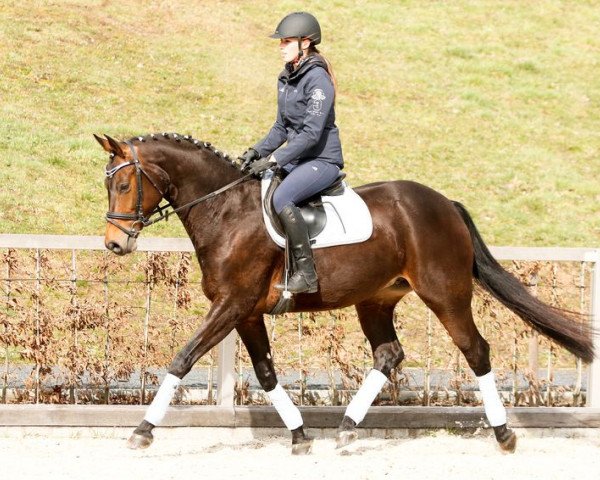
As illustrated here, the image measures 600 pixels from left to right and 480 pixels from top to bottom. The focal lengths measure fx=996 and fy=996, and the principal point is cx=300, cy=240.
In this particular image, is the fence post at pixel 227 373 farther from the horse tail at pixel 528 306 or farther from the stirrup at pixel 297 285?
the horse tail at pixel 528 306

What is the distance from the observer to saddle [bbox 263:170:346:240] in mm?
7090

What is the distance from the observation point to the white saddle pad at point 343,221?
7223 millimetres

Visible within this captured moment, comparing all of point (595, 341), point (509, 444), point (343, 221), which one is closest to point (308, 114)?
point (343, 221)

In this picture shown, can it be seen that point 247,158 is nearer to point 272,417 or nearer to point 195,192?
point 195,192

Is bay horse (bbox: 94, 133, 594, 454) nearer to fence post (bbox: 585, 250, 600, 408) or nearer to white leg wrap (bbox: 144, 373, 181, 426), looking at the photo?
white leg wrap (bbox: 144, 373, 181, 426)

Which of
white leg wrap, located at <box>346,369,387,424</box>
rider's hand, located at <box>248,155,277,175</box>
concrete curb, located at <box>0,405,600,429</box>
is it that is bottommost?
concrete curb, located at <box>0,405,600,429</box>

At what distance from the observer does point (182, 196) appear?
7.08 metres

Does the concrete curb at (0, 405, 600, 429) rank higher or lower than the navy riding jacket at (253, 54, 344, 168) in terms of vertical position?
lower

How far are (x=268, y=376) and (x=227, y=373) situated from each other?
769mm

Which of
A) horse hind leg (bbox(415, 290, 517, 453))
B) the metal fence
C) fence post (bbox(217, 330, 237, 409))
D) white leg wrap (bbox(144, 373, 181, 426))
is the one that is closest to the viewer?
white leg wrap (bbox(144, 373, 181, 426))

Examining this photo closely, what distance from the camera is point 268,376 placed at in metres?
7.40

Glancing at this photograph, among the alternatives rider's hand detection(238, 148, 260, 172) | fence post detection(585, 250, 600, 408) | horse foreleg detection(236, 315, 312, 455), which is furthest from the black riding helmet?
fence post detection(585, 250, 600, 408)

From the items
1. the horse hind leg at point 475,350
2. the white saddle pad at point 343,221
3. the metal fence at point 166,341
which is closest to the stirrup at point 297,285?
the white saddle pad at point 343,221

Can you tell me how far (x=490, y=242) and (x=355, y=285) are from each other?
10.4 m
